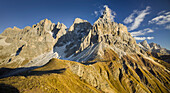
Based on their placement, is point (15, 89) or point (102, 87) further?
point (102, 87)

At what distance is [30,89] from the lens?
57.7ft

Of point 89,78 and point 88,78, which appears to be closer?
point 88,78

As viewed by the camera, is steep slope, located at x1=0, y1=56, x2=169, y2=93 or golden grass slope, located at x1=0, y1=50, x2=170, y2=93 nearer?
golden grass slope, located at x1=0, y1=50, x2=170, y2=93

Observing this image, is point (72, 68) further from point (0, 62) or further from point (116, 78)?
point (0, 62)

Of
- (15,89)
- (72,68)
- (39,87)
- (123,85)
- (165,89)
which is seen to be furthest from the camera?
(165,89)

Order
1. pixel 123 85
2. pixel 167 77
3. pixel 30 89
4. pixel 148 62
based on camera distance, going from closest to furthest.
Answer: pixel 30 89
pixel 123 85
pixel 167 77
pixel 148 62

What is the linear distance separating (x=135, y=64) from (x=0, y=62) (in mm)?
299147

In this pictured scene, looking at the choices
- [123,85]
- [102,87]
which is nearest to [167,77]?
[123,85]

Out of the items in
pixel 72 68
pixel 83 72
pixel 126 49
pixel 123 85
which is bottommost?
pixel 123 85

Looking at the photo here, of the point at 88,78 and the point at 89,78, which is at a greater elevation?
the point at 88,78

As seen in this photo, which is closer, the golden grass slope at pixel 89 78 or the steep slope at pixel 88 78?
the golden grass slope at pixel 89 78

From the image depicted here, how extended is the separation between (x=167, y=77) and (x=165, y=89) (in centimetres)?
4283

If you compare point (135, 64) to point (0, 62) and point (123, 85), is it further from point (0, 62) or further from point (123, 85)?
point (0, 62)

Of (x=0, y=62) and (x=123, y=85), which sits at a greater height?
(x=0, y=62)
